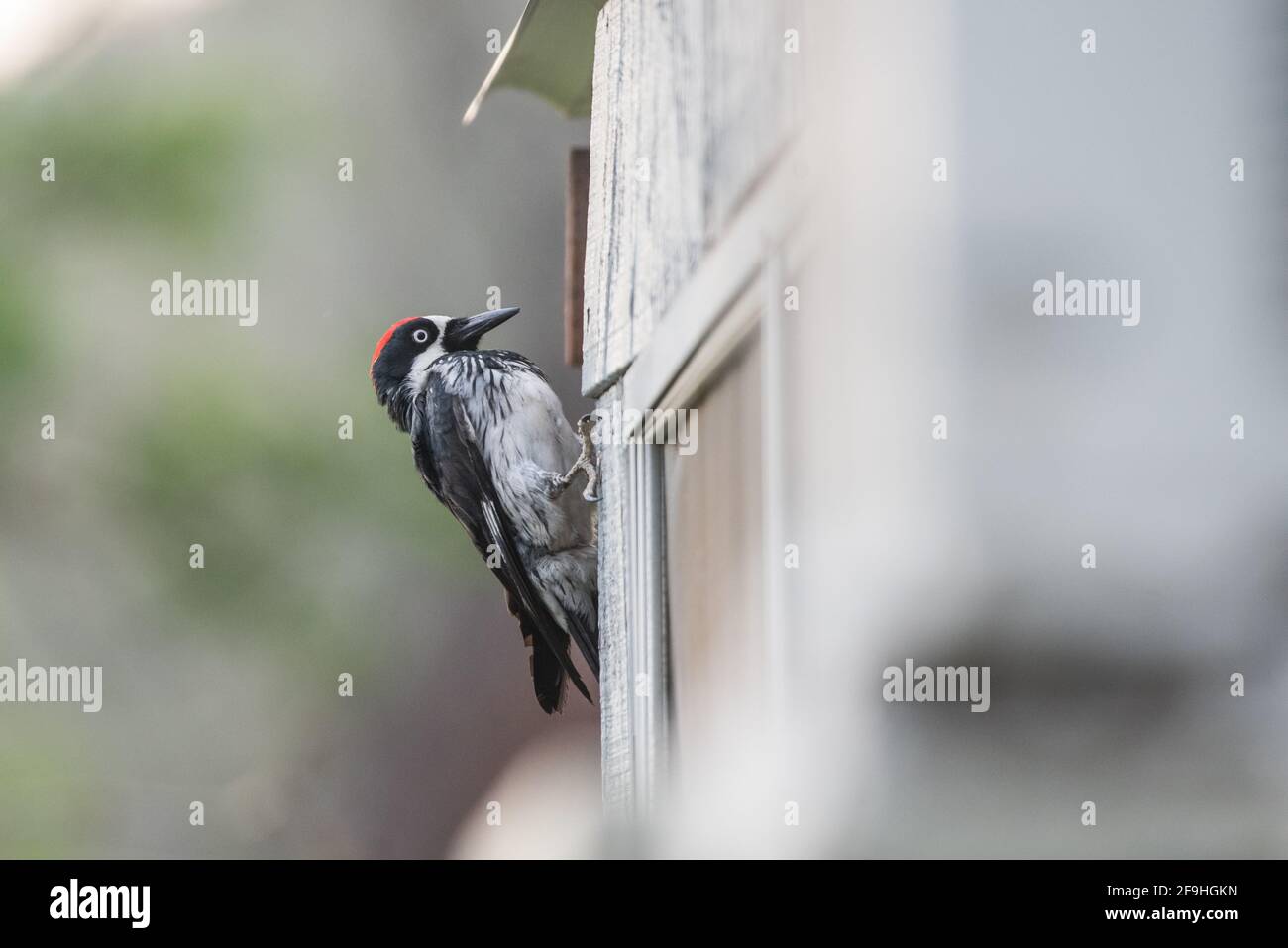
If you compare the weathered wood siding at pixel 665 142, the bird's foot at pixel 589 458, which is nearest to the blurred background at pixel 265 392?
the bird's foot at pixel 589 458

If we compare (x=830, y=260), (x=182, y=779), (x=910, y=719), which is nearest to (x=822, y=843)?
(x=910, y=719)

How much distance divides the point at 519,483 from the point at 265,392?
216cm

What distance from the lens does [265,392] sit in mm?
4492

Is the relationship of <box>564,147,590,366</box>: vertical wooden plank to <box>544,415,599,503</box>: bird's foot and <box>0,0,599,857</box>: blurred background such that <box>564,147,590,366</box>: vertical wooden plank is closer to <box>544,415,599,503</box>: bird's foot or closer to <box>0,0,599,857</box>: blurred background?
<box>544,415,599,503</box>: bird's foot

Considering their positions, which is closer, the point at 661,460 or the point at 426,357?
the point at 661,460

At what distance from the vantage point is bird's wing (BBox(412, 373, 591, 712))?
2.59m

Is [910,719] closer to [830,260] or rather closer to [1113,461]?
[1113,461]

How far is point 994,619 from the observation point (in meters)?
0.95

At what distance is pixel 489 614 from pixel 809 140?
3.76 metres

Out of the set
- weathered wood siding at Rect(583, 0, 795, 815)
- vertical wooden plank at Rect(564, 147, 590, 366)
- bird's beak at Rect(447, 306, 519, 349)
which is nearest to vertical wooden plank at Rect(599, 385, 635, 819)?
weathered wood siding at Rect(583, 0, 795, 815)

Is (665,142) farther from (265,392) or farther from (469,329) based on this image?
(265,392)

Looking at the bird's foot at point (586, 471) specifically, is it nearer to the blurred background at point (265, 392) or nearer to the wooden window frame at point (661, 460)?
the wooden window frame at point (661, 460)

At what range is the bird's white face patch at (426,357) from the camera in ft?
9.73

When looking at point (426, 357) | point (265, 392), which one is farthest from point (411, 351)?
point (265, 392)
